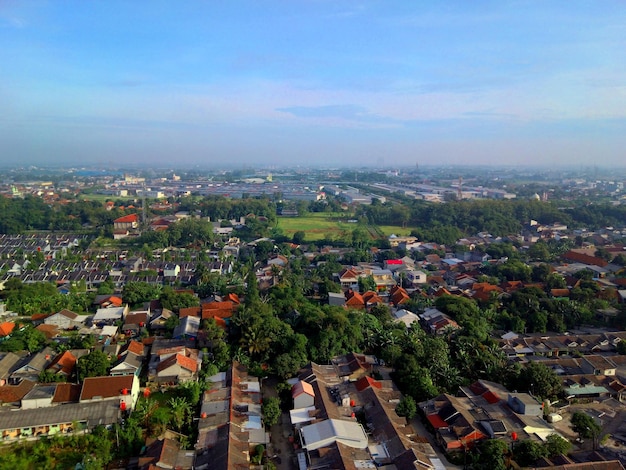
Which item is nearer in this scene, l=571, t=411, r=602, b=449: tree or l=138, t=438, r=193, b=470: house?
l=138, t=438, r=193, b=470: house

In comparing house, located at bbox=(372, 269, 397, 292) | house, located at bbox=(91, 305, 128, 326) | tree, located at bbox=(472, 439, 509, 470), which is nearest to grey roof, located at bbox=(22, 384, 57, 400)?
house, located at bbox=(91, 305, 128, 326)

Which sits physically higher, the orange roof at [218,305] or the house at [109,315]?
the orange roof at [218,305]

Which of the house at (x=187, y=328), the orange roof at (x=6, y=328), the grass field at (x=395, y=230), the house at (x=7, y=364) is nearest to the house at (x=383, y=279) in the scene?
the house at (x=187, y=328)

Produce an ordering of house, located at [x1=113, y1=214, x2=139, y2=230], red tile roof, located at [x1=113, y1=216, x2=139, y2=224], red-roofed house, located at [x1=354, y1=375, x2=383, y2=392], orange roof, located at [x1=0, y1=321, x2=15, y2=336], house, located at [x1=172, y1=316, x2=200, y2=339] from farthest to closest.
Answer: red tile roof, located at [x1=113, y1=216, x2=139, y2=224] → house, located at [x1=113, y1=214, x2=139, y2=230] → orange roof, located at [x1=0, y1=321, x2=15, y2=336] → house, located at [x1=172, y1=316, x2=200, y2=339] → red-roofed house, located at [x1=354, y1=375, x2=383, y2=392]

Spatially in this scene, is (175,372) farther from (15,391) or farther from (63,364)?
(15,391)

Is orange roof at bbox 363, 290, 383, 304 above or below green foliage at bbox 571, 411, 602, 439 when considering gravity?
below

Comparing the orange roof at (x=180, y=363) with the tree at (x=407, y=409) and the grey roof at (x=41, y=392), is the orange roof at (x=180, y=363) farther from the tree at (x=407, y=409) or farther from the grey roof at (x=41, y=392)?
the tree at (x=407, y=409)

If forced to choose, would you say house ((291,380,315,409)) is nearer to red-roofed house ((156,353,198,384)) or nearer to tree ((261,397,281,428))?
tree ((261,397,281,428))

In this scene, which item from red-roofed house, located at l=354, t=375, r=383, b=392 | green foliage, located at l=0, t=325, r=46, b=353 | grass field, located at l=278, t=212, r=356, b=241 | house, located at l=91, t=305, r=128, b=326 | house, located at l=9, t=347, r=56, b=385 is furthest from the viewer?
grass field, located at l=278, t=212, r=356, b=241
